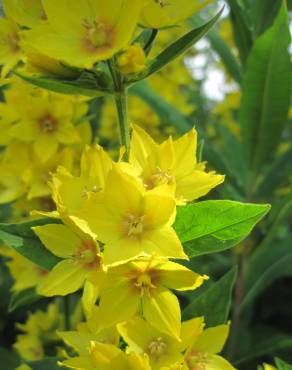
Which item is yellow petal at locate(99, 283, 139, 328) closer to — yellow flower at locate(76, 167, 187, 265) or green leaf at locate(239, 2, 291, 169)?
yellow flower at locate(76, 167, 187, 265)

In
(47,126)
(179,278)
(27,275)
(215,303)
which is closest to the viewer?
(179,278)

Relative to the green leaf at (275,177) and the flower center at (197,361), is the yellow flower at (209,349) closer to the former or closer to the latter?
the flower center at (197,361)

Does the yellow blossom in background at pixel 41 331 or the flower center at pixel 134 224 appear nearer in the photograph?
the flower center at pixel 134 224

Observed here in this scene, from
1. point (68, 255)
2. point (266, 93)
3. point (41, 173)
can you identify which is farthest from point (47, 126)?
point (266, 93)

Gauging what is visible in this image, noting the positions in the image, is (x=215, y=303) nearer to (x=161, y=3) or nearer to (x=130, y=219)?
(x=130, y=219)

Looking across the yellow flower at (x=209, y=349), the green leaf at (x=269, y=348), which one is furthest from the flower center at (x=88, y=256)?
the green leaf at (x=269, y=348)
